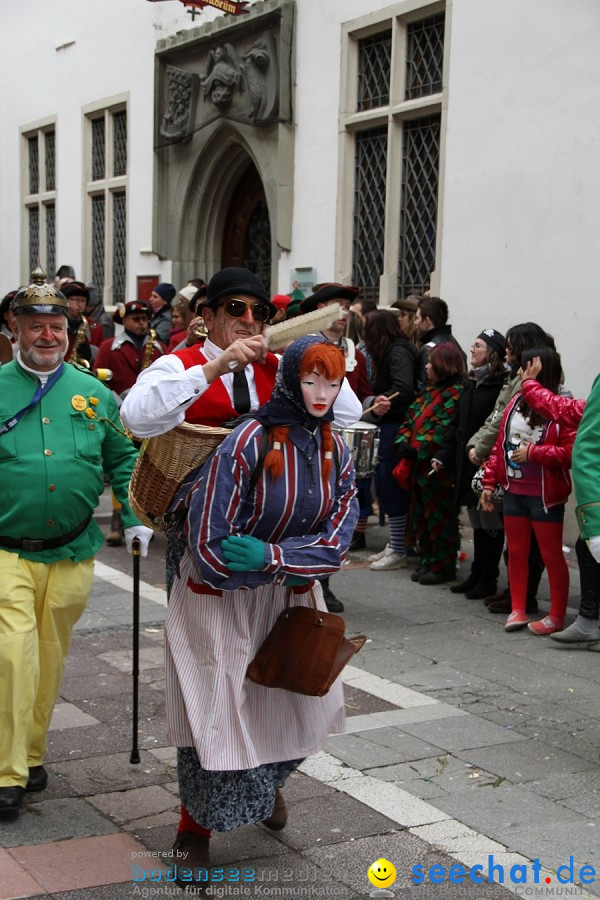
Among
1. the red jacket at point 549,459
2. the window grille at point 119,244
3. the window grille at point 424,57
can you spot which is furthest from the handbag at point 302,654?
the window grille at point 119,244

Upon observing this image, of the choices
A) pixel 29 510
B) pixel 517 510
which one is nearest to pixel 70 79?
pixel 517 510

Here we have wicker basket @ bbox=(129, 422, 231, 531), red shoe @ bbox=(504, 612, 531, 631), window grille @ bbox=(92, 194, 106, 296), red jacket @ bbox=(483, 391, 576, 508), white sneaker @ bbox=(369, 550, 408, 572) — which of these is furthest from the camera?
window grille @ bbox=(92, 194, 106, 296)

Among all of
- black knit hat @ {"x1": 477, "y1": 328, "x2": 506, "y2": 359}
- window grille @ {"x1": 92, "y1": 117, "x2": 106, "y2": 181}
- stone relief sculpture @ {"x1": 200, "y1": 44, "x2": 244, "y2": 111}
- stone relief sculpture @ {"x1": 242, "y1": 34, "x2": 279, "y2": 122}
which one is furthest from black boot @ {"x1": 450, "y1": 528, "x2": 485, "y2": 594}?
window grille @ {"x1": 92, "y1": 117, "x2": 106, "y2": 181}

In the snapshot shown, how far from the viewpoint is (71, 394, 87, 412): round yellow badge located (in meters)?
4.60

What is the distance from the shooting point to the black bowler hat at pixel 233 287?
3947mm

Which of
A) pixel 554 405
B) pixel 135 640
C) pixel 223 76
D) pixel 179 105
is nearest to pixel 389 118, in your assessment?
pixel 223 76

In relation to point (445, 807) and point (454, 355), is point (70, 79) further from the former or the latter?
point (445, 807)

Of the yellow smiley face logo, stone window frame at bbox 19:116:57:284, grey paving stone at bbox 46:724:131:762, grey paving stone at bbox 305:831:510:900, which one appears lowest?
grey paving stone at bbox 46:724:131:762

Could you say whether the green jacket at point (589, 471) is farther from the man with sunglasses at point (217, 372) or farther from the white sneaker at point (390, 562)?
the white sneaker at point (390, 562)

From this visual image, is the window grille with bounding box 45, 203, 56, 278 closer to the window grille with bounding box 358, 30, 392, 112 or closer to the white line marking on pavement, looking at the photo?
the window grille with bounding box 358, 30, 392, 112

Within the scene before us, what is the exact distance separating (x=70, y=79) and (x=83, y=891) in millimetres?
17224

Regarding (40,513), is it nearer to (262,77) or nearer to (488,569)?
(488,569)

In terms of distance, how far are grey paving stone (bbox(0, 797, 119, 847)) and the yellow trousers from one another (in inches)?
6.0

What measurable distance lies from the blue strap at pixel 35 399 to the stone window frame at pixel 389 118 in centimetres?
689
